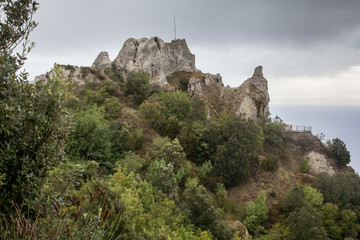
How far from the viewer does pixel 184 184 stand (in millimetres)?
18047

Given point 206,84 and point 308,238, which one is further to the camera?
point 206,84

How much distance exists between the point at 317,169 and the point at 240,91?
1474cm

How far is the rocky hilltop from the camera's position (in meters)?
33.5

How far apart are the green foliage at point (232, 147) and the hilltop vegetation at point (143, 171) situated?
0.10m

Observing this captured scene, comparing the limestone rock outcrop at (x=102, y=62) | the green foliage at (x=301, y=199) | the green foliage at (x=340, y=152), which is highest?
the limestone rock outcrop at (x=102, y=62)

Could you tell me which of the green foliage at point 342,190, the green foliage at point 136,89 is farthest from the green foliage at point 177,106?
the green foliage at point 342,190

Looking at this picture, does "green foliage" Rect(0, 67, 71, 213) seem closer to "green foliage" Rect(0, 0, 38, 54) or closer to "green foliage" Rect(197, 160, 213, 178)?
"green foliage" Rect(0, 0, 38, 54)

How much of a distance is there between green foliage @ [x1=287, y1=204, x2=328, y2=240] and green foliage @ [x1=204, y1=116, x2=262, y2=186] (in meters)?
6.11

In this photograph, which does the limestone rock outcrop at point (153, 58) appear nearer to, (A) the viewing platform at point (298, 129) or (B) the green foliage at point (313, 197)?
(A) the viewing platform at point (298, 129)

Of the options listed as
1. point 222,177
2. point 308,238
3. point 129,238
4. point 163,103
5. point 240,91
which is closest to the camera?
point 129,238

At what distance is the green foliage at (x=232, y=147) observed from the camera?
20.9 m

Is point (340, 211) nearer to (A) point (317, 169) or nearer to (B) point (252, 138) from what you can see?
(B) point (252, 138)

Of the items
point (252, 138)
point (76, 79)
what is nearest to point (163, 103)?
point (252, 138)

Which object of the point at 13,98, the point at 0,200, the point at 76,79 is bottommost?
the point at 0,200
